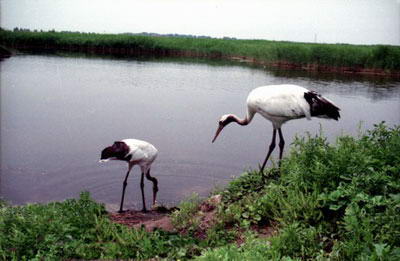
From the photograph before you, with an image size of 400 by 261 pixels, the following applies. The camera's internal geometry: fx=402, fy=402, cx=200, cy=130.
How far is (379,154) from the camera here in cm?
476

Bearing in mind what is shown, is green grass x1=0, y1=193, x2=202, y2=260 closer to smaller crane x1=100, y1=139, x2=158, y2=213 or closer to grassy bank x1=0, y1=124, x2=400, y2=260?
grassy bank x1=0, y1=124, x2=400, y2=260

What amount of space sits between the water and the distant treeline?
7.42 meters

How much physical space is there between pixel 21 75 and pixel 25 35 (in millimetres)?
27427

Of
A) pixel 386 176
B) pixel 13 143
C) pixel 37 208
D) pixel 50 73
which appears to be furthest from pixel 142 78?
pixel 386 176

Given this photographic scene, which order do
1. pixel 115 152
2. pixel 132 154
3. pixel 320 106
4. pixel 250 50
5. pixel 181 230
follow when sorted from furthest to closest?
pixel 250 50 < pixel 132 154 < pixel 115 152 < pixel 320 106 < pixel 181 230

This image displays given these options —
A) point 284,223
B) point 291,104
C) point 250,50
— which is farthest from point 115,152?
point 250,50

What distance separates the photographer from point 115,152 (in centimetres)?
683

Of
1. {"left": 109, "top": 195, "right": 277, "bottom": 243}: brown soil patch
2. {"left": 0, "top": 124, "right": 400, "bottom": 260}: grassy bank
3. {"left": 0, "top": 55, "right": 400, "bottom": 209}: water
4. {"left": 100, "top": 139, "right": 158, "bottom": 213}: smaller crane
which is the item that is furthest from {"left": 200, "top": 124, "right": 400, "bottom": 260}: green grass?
{"left": 0, "top": 55, "right": 400, "bottom": 209}: water

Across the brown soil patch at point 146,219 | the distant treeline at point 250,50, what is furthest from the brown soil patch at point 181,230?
the distant treeline at point 250,50

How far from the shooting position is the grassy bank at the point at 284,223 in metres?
3.53

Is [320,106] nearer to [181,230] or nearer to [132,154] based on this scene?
[181,230]

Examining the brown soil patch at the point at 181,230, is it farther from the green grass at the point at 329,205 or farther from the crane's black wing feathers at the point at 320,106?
the crane's black wing feathers at the point at 320,106

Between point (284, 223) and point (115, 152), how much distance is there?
360 centimetres

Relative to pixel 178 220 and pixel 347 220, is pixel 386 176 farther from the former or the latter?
pixel 178 220
